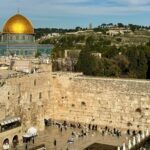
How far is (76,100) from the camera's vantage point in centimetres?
2731

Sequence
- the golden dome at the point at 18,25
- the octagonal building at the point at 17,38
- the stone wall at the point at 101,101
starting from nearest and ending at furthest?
1. the stone wall at the point at 101,101
2. the octagonal building at the point at 17,38
3. the golden dome at the point at 18,25

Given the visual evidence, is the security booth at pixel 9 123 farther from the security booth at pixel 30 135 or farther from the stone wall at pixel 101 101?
the stone wall at pixel 101 101

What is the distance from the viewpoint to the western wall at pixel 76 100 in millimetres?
24812

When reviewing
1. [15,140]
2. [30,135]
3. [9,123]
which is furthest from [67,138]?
[9,123]

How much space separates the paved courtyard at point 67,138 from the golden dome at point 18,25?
9.16 metres

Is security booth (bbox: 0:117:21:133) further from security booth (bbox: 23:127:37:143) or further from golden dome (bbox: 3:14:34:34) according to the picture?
golden dome (bbox: 3:14:34:34)

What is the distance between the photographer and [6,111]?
2372cm

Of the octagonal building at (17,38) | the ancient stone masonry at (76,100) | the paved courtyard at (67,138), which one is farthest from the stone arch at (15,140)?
the octagonal building at (17,38)

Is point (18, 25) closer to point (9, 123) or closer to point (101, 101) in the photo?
point (101, 101)

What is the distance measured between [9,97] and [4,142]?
2.48 m

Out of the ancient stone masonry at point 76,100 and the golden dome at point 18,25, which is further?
the golden dome at point 18,25

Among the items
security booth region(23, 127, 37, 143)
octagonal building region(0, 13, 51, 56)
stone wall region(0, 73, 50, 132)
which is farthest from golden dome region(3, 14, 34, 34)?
security booth region(23, 127, 37, 143)

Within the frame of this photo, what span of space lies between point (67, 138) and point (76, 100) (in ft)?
10.8

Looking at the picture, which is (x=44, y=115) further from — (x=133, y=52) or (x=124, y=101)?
(x=133, y=52)
